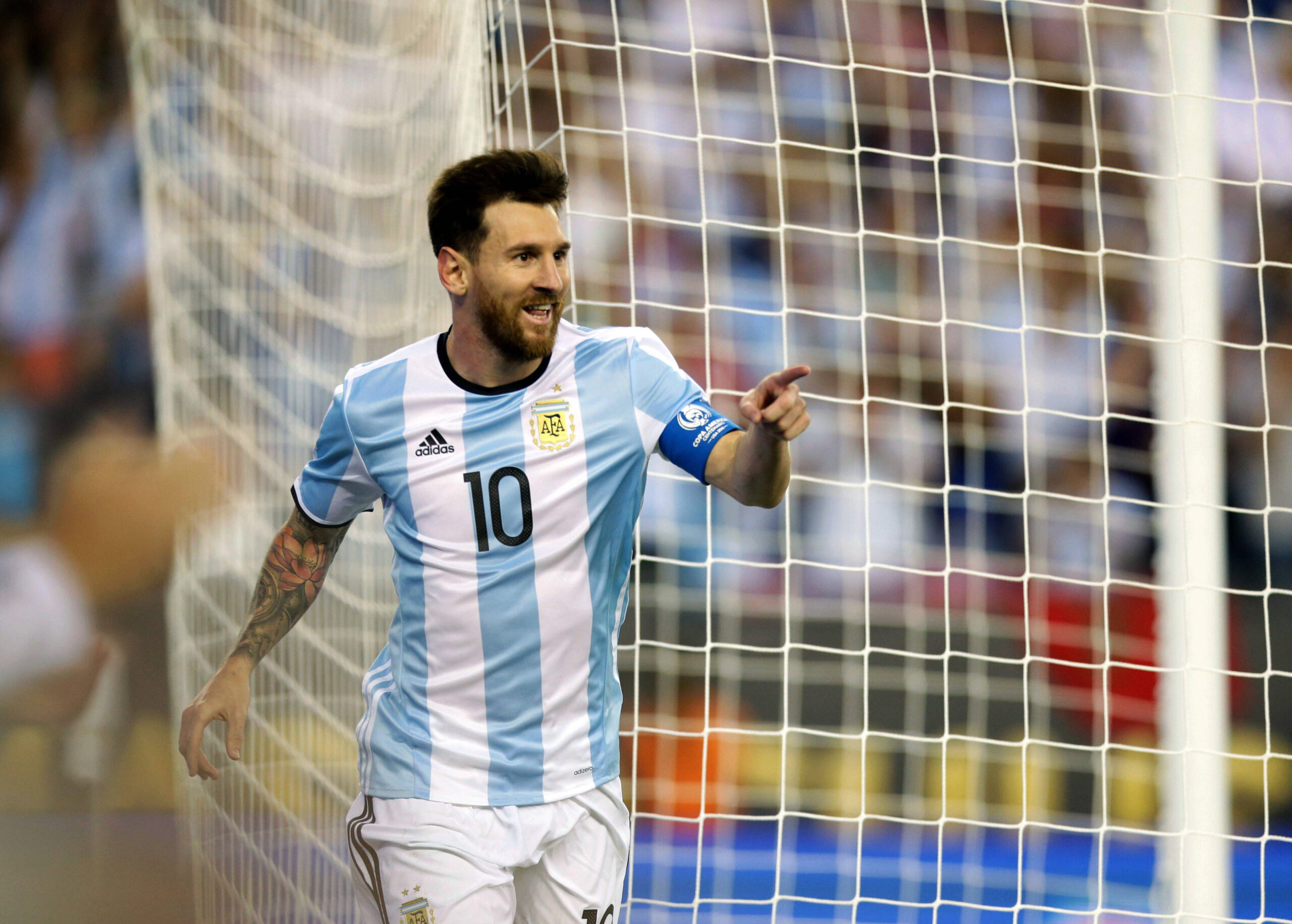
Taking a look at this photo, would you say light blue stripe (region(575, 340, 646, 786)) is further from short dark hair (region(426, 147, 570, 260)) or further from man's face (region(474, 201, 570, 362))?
short dark hair (region(426, 147, 570, 260))

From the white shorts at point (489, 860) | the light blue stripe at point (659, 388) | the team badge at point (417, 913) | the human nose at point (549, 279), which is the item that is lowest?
the team badge at point (417, 913)

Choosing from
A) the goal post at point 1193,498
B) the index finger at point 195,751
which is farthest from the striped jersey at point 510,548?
the goal post at point 1193,498

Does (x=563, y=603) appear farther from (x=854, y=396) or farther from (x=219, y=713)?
(x=854, y=396)

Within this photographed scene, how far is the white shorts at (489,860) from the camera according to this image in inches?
78.4

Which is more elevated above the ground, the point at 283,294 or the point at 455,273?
the point at 283,294

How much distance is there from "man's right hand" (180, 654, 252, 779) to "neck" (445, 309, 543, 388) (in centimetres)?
61

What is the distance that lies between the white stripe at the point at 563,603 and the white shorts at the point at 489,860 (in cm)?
7

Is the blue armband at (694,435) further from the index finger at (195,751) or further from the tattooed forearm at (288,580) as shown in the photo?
the index finger at (195,751)

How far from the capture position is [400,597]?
2.17m

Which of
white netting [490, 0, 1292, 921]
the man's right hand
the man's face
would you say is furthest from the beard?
white netting [490, 0, 1292, 921]

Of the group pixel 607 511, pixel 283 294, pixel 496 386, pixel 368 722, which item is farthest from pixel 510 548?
pixel 283 294

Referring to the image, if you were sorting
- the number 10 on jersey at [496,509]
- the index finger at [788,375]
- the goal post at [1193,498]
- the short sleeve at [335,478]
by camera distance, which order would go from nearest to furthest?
the index finger at [788,375] < the number 10 on jersey at [496,509] < the short sleeve at [335,478] < the goal post at [1193,498]

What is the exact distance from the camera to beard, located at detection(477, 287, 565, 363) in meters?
2.08

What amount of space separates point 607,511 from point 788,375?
1.56 ft
